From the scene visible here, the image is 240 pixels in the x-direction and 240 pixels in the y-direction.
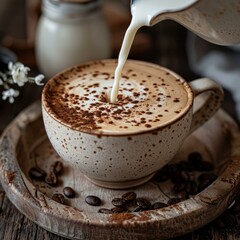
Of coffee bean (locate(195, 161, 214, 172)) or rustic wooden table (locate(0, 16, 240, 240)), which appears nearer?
rustic wooden table (locate(0, 16, 240, 240))

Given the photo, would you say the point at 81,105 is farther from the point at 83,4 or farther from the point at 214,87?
the point at 83,4

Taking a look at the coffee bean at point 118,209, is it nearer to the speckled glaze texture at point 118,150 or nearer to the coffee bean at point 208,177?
the speckled glaze texture at point 118,150

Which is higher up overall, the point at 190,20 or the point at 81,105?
the point at 190,20

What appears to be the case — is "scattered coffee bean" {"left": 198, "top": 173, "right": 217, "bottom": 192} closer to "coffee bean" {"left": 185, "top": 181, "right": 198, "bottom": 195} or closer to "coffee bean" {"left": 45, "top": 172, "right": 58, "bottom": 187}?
"coffee bean" {"left": 185, "top": 181, "right": 198, "bottom": 195}

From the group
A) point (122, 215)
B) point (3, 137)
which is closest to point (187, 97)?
point (122, 215)

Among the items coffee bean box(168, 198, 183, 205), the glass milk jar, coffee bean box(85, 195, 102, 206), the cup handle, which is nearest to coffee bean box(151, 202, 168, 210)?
coffee bean box(168, 198, 183, 205)

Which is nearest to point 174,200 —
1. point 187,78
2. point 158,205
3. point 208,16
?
point 158,205

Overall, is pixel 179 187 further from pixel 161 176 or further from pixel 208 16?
pixel 208 16
